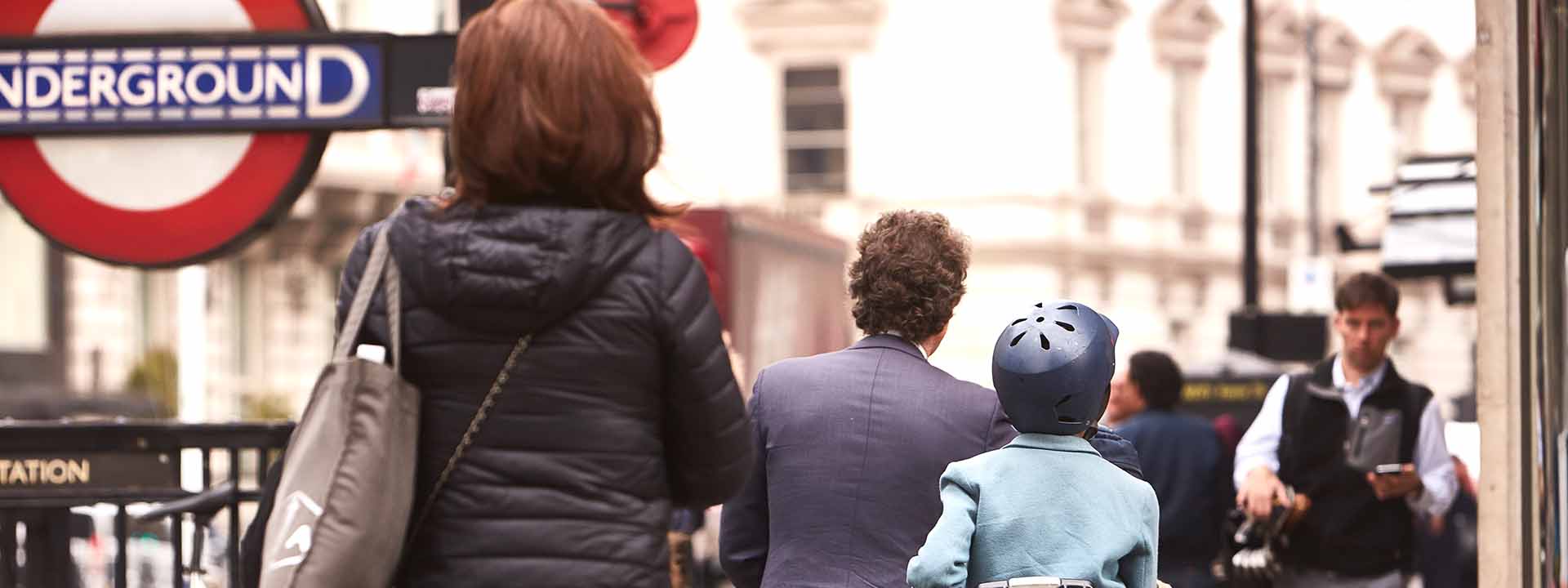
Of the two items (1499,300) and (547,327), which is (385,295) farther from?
(1499,300)

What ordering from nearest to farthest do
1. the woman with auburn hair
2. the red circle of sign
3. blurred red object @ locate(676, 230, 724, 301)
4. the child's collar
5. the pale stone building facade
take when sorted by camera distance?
the woman with auburn hair < the child's collar < the red circle of sign < blurred red object @ locate(676, 230, 724, 301) < the pale stone building facade

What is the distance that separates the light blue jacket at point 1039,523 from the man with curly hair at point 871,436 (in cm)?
54

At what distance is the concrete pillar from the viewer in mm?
5332

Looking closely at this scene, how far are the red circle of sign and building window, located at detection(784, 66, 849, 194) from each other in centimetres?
3379

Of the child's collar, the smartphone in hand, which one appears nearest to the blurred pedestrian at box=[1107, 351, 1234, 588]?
the smartphone in hand

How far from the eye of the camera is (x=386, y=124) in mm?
5516

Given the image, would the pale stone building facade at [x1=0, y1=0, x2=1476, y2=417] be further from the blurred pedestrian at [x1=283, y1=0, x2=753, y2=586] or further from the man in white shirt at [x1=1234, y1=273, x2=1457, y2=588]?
the blurred pedestrian at [x1=283, y1=0, x2=753, y2=586]

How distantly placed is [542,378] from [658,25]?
9.05 ft

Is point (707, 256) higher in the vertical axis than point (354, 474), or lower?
higher

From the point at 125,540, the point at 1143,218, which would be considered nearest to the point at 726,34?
the point at 1143,218

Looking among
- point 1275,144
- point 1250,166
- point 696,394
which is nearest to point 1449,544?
point 1250,166

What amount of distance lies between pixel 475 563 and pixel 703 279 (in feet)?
1.69

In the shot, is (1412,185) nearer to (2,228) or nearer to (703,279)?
(703,279)

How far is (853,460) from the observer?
186 inches
